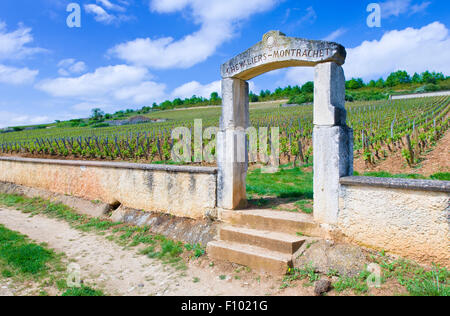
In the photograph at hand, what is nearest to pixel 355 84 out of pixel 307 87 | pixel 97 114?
pixel 307 87

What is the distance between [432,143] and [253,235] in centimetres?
1093

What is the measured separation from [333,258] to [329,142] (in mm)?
1636

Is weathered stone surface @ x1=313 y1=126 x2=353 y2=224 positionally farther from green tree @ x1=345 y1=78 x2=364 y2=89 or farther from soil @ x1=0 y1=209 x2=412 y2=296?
green tree @ x1=345 y1=78 x2=364 y2=89

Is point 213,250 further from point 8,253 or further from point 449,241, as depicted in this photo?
point 8,253

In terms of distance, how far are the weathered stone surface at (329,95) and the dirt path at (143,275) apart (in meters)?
2.39

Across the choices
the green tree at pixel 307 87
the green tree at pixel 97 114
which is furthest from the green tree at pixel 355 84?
the green tree at pixel 97 114

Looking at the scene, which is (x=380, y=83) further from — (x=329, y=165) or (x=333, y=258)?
(x=333, y=258)

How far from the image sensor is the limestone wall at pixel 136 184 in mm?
5953

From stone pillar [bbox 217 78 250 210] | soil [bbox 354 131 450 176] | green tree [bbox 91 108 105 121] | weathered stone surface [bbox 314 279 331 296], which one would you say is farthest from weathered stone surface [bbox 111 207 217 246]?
green tree [bbox 91 108 105 121]

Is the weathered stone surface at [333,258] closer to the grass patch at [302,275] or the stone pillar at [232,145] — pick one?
the grass patch at [302,275]

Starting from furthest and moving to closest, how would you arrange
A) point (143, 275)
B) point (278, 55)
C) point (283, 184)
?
point (283, 184), point (278, 55), point (143, 275)

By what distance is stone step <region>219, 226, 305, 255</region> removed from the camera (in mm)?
4395

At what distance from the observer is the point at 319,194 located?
179 inches

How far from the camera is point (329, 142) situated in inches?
174
